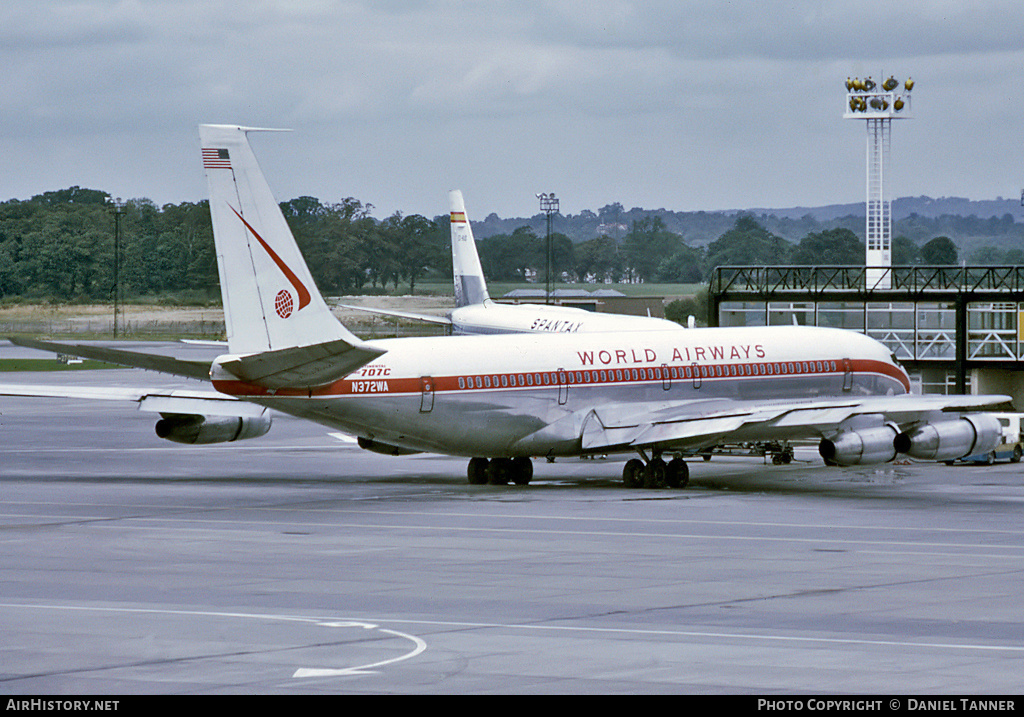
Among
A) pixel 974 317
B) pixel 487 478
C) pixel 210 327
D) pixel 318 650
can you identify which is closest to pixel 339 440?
pixel 487 478

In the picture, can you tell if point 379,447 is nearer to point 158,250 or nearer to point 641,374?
point 641,374

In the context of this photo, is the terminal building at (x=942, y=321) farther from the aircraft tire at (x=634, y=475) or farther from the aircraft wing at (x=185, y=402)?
the aircraft wing at (x=185, y=402)

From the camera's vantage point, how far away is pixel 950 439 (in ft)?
134

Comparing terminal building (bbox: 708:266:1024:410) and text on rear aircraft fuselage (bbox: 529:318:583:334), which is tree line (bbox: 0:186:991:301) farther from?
terminal building (bbox: 708:266:1024:410)

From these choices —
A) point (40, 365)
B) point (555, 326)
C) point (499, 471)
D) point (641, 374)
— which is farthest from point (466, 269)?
point (40, 365)

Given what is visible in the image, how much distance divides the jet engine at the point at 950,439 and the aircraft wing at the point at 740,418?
67cm

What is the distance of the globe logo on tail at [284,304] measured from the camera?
3575cm

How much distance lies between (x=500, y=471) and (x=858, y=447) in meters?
9.56

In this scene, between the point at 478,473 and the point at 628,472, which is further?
the point at 478,473

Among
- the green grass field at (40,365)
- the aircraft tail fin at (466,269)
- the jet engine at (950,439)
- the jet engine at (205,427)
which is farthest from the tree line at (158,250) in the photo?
the jet engine at (950,439)

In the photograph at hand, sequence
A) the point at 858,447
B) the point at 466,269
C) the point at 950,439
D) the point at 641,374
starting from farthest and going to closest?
1. the point at 466,269
2. the point at 641,374
3. the point at 950,439
4. the point at 858,447

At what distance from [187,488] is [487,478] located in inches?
315

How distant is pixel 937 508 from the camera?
3666 cm

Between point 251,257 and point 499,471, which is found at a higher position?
point 251,257
